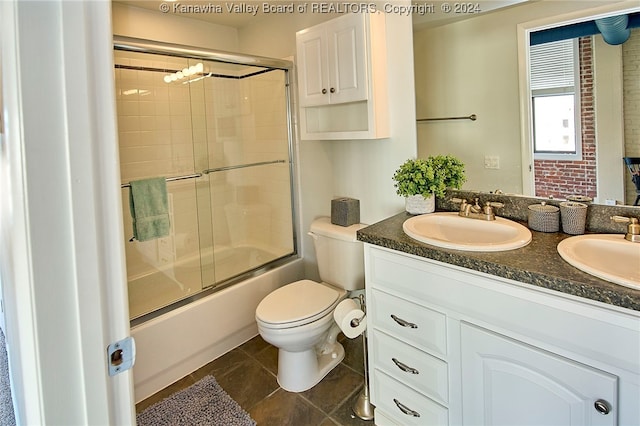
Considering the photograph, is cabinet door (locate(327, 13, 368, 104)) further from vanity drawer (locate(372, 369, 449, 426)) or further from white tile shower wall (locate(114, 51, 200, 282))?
vanity drawer (locate(372, 369, 449, 426))

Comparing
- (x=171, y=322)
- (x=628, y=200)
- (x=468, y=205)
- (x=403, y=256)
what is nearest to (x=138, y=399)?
(x=171, y=322)

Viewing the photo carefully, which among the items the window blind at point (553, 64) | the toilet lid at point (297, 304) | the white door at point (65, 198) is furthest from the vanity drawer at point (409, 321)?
the white door at point (65, 198)

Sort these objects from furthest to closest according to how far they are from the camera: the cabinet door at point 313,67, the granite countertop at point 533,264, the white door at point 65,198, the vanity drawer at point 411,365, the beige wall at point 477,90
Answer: the cabinet door at point 313,67
the beige wall at point 477,90
the vanity drawer at point 411,365
the granite countertop at point 533,264
the white door at point 65,198

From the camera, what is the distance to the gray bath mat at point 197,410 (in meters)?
1.81

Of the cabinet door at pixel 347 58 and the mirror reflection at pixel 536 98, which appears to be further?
the cabinet door at pixel 347 58

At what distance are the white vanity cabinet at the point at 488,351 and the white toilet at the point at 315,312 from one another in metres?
0.35

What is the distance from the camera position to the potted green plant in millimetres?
1800

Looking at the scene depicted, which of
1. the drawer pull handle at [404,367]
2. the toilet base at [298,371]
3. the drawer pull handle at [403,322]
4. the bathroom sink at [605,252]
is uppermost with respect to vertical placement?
the bathroom sink at [605,252]

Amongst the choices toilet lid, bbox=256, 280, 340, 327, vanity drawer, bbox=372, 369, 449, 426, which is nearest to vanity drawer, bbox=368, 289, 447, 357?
vanity drawer, bbox=372, 369, 449, 426

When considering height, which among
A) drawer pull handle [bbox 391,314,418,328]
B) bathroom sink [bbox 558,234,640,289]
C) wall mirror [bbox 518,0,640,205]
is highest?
wall mirror [bbox 518,0,640,205]

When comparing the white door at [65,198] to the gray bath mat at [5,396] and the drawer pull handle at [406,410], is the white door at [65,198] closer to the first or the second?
the drawer pull handle at [406,410]

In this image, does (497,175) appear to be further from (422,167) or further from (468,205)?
(422,167)

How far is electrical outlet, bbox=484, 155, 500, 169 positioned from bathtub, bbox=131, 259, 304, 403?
4.88 feet

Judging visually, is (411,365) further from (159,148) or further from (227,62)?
(159,148)
